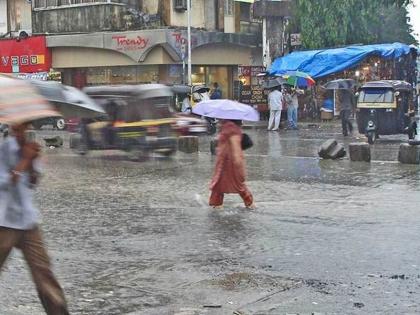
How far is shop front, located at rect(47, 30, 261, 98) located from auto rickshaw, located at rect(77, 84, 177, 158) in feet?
41.9

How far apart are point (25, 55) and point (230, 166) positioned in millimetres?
24294

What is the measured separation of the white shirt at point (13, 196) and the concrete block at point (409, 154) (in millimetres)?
11004

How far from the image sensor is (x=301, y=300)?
588 cm

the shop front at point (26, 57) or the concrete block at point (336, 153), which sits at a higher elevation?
the shop front at point (26, 57)

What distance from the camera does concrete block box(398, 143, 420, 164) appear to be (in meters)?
14.5

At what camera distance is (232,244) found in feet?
26.3

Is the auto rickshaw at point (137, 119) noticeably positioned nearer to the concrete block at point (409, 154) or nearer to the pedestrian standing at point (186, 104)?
the concrete block at point (409, 154)

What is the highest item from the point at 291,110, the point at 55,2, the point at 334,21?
the point at 55,2

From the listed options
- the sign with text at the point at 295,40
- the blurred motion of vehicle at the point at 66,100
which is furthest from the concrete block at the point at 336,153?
the sign with text at the point at 295,40

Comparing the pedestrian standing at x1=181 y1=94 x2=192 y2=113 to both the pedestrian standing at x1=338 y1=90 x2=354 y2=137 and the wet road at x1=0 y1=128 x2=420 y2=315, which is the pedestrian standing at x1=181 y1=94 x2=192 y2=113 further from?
the wet road at x1=0 y1=128 x2=420 y2=315

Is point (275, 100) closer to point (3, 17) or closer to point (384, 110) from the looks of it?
point (384, 110)

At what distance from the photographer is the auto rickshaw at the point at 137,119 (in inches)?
609

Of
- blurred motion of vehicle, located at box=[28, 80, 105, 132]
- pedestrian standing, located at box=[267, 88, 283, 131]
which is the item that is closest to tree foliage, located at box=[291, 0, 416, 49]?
pedestrian standing, located at box=[267, 88, 283, 131]

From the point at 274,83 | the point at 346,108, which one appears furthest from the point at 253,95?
the point at 346,108
